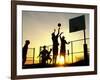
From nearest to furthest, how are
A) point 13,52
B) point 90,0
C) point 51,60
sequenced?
point 13,52 → point 51,60 → point 90,0

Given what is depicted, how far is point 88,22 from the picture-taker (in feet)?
7.41

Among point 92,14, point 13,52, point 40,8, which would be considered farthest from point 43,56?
point 92,14

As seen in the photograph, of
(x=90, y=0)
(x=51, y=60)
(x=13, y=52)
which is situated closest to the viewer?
(x=13, y=52)

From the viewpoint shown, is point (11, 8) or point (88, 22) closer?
point (11, 8)

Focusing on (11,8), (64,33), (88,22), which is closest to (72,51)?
(64,33)

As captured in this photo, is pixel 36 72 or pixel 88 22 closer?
pixel 36 72

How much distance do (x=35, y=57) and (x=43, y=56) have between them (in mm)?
77

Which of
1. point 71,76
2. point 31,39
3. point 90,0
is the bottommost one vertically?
point 71,76

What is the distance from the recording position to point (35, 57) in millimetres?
2080

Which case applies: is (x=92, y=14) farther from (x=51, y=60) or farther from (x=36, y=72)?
(x=36, y=72)

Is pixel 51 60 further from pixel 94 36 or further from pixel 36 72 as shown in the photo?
pixel 94 36

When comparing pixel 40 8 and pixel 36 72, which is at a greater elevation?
pixel 40 8

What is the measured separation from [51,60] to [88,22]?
1.76 feet

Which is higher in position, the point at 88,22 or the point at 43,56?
the point at 88,22
